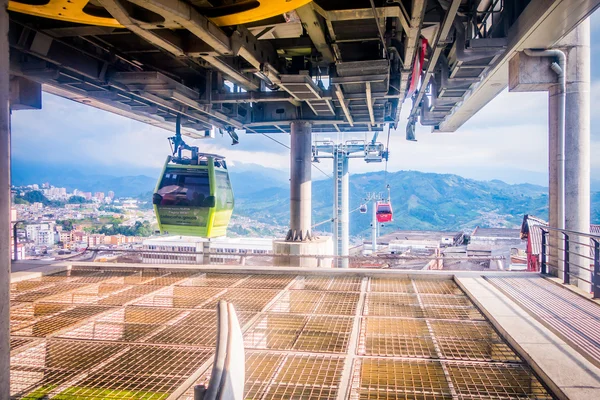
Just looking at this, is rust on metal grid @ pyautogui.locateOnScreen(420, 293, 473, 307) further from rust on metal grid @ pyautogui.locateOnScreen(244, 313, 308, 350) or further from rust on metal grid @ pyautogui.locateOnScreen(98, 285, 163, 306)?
rust on metal grid @ pyautogui.locateOnScreen(98, 285, 163, 306)

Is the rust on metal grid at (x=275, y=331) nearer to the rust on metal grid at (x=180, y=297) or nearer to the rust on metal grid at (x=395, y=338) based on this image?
the rust on metal grid at (x=395, y=338)

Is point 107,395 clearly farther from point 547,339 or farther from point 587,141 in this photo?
point 587,141

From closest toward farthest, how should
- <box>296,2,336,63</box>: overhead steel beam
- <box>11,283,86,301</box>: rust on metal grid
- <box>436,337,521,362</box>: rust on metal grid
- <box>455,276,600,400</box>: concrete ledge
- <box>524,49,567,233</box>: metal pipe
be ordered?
<box>455,276,600,400</box>: concrete ledge, <box>436,337,521,362</box>: rust on metal grid, <box>11,283,86,301</box>: rust on metal grid, <box>296,2,336,63</box>: overhead steel beam, <box>524,49,567,233</box>: metal pipe

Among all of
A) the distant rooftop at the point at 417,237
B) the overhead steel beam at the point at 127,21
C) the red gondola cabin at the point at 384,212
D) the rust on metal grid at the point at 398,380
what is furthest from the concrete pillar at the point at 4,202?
the distant rooftop at the point at 417,237

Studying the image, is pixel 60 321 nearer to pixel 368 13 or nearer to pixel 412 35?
pixel 368 13

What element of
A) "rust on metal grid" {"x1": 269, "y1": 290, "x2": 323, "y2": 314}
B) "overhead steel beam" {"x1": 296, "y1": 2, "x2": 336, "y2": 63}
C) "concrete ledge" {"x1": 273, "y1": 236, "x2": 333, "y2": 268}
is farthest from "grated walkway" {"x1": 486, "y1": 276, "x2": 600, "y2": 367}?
"concrete ledge" {"x1": 273, "y1": 236, "x2": 333, "y2": 268}
